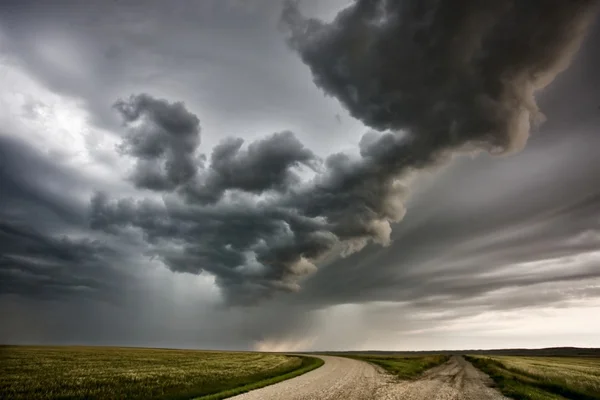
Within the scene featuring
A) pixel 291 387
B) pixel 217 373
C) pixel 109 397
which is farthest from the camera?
pixel 217 373

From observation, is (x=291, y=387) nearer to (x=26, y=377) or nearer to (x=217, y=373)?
(x=217, y=373)

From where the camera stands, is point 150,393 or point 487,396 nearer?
point 150,393

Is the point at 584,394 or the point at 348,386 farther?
the point at 348,386

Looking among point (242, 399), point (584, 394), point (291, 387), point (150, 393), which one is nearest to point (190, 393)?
point (150, 393)

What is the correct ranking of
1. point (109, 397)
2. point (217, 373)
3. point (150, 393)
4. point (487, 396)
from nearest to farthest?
point (109, 397) → point (150, 393) → point (487, 396) → point (217, 373)

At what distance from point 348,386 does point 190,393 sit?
1273cm

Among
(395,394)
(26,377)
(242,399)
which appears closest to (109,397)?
(242,399)

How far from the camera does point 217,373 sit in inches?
1551

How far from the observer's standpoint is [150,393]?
1019 inches

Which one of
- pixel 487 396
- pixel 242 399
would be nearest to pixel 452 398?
pixel 487 396

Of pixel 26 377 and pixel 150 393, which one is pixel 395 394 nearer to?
pixel 150 393

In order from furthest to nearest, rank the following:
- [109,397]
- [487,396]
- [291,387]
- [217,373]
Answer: [217,373] → [291,387] → [487,396] → [109,397]

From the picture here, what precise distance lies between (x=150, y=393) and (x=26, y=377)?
46.4 ft

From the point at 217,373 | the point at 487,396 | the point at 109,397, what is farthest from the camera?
the point at 217,373
